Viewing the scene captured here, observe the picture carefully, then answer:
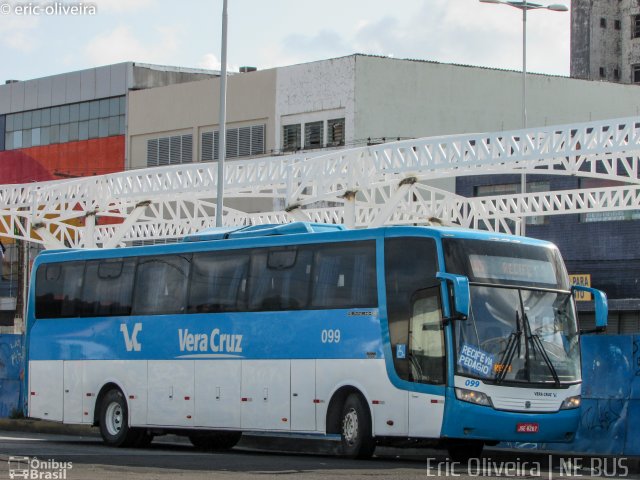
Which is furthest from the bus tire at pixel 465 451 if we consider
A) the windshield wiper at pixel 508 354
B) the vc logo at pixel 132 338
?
the vc logo at pixel 132 338

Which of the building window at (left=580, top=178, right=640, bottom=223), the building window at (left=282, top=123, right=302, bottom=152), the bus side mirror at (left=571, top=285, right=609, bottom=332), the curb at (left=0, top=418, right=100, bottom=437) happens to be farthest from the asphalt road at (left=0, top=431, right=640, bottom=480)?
the building window at (left=282, top=123, right=302, bottom=152)

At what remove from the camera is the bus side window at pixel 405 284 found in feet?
63.9

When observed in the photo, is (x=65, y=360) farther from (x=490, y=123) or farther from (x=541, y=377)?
(x=490, y=123)

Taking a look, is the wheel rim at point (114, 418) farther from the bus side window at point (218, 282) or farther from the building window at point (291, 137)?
the building window at point (291, 137)

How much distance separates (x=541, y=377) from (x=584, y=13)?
3734 inches

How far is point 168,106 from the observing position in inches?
2633

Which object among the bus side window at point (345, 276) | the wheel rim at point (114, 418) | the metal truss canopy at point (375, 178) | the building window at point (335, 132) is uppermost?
the building window at point (335, 132)

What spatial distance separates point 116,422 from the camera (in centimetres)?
2469

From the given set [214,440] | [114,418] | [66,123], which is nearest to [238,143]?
[66,123]

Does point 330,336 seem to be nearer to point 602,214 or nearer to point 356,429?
point 356,429

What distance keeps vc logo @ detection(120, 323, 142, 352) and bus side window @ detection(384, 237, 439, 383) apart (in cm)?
589

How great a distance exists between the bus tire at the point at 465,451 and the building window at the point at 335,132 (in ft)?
128

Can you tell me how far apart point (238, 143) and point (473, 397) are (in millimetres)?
45935

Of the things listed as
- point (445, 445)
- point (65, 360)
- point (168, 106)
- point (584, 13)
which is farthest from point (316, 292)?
point (584, 13)
